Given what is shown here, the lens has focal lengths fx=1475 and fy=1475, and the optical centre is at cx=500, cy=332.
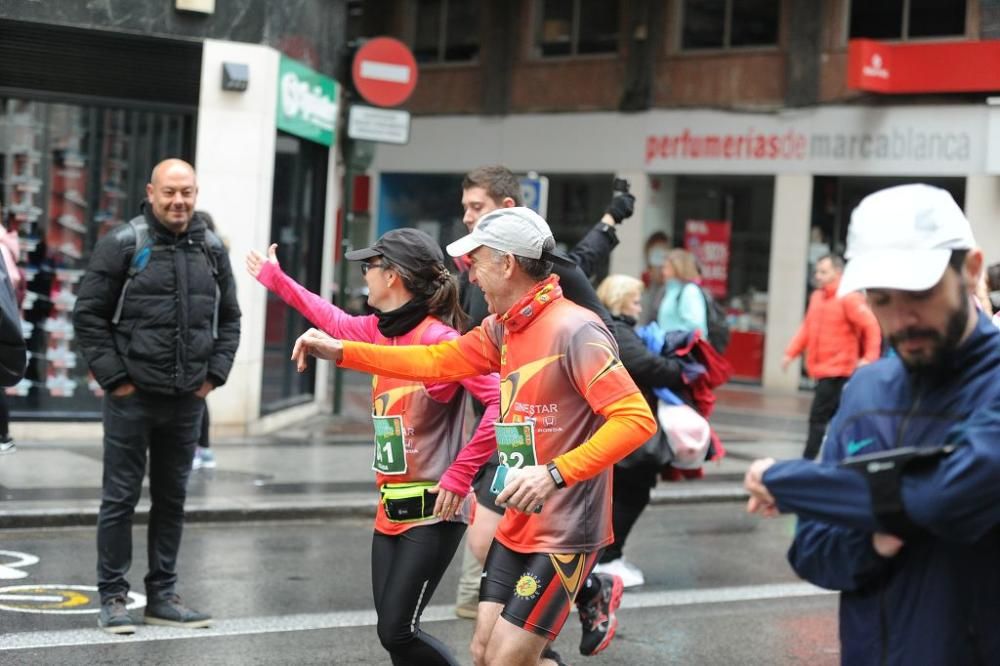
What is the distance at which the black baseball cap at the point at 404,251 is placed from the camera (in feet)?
16.5

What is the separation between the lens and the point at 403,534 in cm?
492

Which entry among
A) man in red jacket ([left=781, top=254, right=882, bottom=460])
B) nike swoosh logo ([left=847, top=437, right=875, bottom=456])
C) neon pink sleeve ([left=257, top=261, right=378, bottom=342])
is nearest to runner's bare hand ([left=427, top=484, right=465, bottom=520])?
neon pink sleeve ([left=257, top=261, right=378, bottom=342])

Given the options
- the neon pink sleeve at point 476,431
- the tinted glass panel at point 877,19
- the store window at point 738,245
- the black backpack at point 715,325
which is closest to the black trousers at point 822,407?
the black backpack at point 715,325

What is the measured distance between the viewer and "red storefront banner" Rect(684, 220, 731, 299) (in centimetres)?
2383

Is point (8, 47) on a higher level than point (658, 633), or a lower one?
higher

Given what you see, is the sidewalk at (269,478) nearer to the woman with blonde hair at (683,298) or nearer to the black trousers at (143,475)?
the woman with blonde hair at (683,298)

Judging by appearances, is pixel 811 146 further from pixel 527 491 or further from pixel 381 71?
pixel 527 491

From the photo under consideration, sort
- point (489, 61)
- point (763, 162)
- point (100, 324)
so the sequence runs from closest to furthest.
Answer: point (100, 324)
point (763, 162)
point (489, 61)

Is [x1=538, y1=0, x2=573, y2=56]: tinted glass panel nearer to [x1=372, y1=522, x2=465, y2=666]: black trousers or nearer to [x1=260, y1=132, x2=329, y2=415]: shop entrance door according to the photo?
[x1=260, y1=132, x2=329, y2=415]: shop entrance door

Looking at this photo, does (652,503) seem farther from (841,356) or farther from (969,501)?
(969,501)

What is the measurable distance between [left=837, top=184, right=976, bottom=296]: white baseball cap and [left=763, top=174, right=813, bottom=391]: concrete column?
66.0 ft

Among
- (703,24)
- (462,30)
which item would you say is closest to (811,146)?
(703,24)

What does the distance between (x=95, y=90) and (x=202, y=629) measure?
23.5ft

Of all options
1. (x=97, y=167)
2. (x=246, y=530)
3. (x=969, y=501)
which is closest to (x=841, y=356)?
(x=246, y=530)
